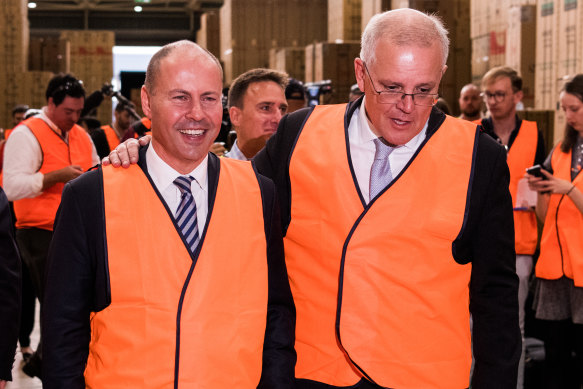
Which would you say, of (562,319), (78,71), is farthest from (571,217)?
(78,71)

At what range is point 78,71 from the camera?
13617 mm

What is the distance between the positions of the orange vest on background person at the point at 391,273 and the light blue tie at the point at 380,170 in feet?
0.12

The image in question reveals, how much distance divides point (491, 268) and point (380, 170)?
0.37 m

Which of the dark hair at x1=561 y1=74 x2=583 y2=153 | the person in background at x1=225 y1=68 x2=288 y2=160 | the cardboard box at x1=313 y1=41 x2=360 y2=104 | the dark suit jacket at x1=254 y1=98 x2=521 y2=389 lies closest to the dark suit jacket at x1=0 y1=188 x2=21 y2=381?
the dark suit jacket at x1=254 y1=98 x2=521 y2=389

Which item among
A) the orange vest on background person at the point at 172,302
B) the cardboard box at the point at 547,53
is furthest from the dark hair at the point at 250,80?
the cardboard box at the point at 547,53

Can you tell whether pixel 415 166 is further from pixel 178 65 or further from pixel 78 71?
pixel 78 71

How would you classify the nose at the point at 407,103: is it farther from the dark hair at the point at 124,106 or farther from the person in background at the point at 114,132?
the dark hair at the point at 124,106

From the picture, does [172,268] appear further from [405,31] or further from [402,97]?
[405,31]

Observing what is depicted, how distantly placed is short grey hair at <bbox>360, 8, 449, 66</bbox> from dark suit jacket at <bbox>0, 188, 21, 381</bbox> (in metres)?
1.12

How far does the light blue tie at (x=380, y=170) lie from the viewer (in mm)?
2109

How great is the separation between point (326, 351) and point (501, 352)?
0.45 meters

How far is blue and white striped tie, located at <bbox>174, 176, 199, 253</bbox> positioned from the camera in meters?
1.97

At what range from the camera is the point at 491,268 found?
207 cm

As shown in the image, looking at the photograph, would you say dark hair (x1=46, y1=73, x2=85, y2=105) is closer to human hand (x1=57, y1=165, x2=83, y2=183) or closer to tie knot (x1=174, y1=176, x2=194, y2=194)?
human hand (x1=57, y1=165, x2=83, y2=183)
